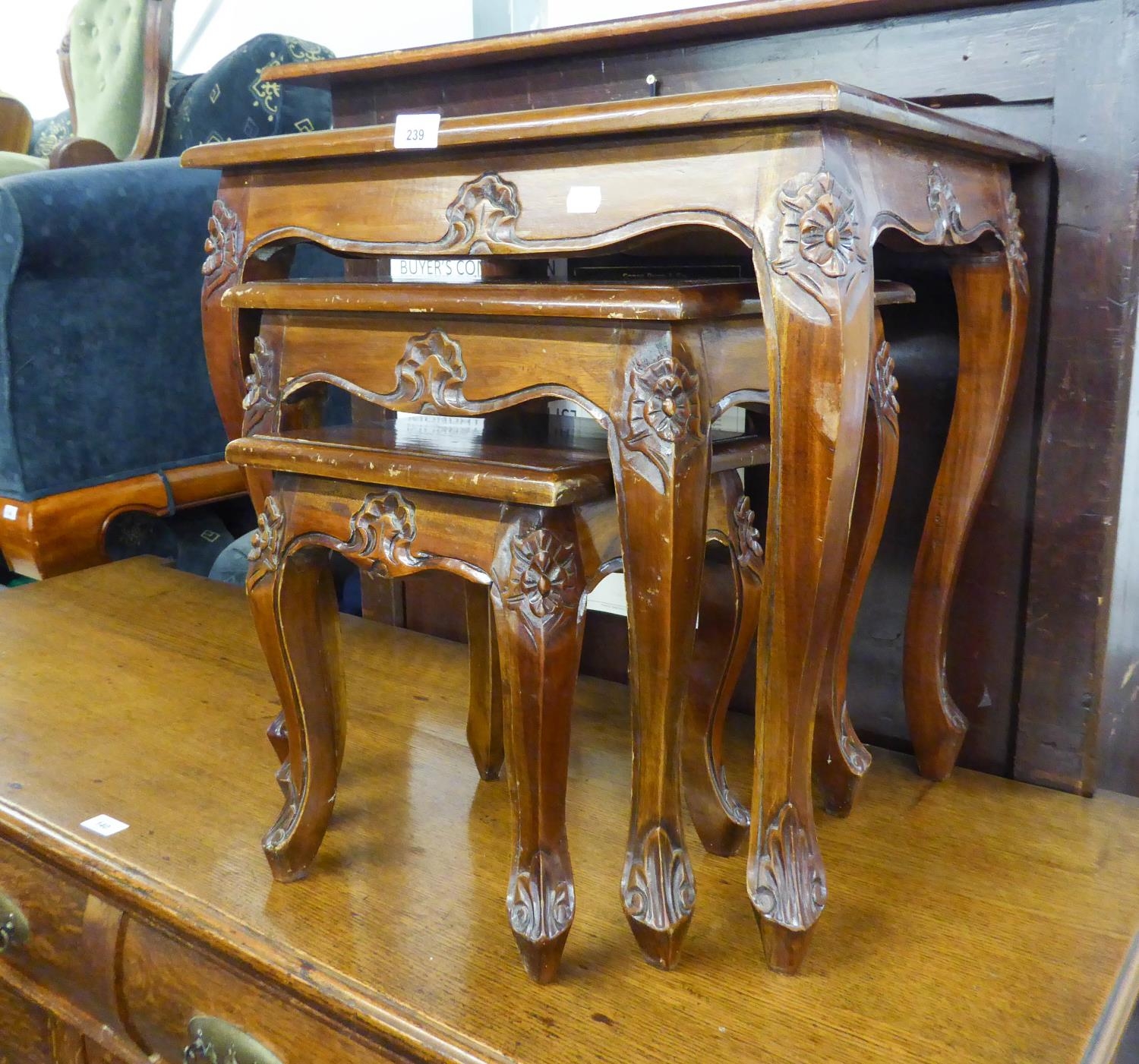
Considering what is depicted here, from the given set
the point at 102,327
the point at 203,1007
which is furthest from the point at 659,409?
the point at 102,327

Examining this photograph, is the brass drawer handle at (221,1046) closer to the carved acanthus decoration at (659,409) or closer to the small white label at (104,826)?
the small white label at (104,826)

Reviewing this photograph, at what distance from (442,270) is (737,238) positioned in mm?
315

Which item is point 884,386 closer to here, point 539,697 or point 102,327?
point 539,697

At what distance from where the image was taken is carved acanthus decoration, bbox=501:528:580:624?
70cm

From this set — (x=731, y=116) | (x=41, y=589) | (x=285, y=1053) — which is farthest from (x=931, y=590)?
(x=41, y=589)

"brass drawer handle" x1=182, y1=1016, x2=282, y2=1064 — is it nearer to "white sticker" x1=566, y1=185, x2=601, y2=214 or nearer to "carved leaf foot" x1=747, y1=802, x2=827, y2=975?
"carved leaf foot" x1=747, y1=802, x2=827, y2=975

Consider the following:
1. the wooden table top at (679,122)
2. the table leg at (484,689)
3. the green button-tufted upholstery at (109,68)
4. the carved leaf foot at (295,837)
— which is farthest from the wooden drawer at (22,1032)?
the green button-tufted upholstery at (109,68)

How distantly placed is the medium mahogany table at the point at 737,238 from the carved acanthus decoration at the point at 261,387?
100 millimetres

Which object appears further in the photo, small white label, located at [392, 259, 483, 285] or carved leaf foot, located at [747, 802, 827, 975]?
small white label, located at [392, 259, 483, 285]

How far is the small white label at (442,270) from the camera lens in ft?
3.13

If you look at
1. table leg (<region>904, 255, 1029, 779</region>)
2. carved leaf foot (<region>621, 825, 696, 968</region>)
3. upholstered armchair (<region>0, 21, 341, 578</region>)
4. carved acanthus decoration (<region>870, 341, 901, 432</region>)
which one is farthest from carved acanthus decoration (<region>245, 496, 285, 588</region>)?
upholstered armchair (<region>0, 21, 341, 578</region>)

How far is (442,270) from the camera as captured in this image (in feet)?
3.18

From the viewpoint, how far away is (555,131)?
0.71m

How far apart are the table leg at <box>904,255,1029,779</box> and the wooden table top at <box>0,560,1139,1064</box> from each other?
0.07m
